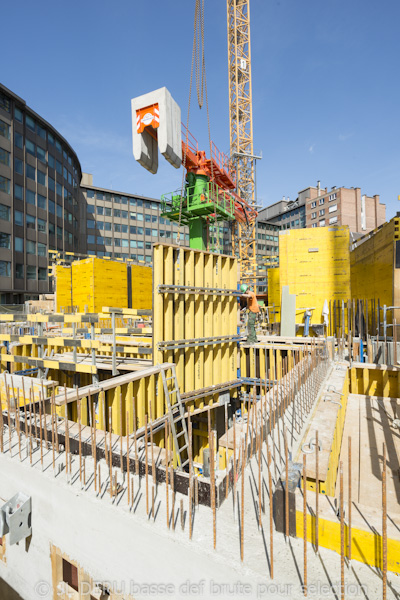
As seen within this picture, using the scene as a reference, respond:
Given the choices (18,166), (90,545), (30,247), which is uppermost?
(18,166)

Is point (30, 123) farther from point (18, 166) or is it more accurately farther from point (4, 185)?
point (4, 185)

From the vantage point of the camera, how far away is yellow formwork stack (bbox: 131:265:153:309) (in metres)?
26.9

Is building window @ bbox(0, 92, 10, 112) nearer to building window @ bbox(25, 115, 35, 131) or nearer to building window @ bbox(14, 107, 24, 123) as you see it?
building window @ bbox(14, 107, 24, 123)

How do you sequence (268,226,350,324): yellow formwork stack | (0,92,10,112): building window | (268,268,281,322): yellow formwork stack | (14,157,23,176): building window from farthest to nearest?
(14,157,23,176): building window
(0,92,10,112): building window
(268,268,281,322): yellow formwork stack
(268,226,350,324): yellow formwork stack

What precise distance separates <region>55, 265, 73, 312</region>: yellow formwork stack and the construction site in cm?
1092

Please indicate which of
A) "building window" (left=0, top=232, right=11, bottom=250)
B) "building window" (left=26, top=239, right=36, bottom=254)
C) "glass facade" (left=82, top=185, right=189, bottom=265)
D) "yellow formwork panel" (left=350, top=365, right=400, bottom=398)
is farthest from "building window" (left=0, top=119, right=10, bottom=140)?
"yellow formwork panel" (left=350, top=365, right=400, bottom=398)

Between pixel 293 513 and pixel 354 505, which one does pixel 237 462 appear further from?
pixel 354 505

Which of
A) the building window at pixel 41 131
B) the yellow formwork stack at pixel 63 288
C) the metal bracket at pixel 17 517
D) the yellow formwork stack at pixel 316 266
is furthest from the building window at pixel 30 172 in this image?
the metal bracket at pixel 17 517

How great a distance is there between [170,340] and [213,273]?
3098mm

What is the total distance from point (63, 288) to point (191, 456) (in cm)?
2586

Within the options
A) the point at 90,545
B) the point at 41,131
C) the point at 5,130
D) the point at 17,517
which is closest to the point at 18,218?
the point at 5,130

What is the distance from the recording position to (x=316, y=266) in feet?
69.9

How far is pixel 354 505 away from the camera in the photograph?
3.22 metres

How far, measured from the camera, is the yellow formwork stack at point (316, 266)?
68.5 ft
